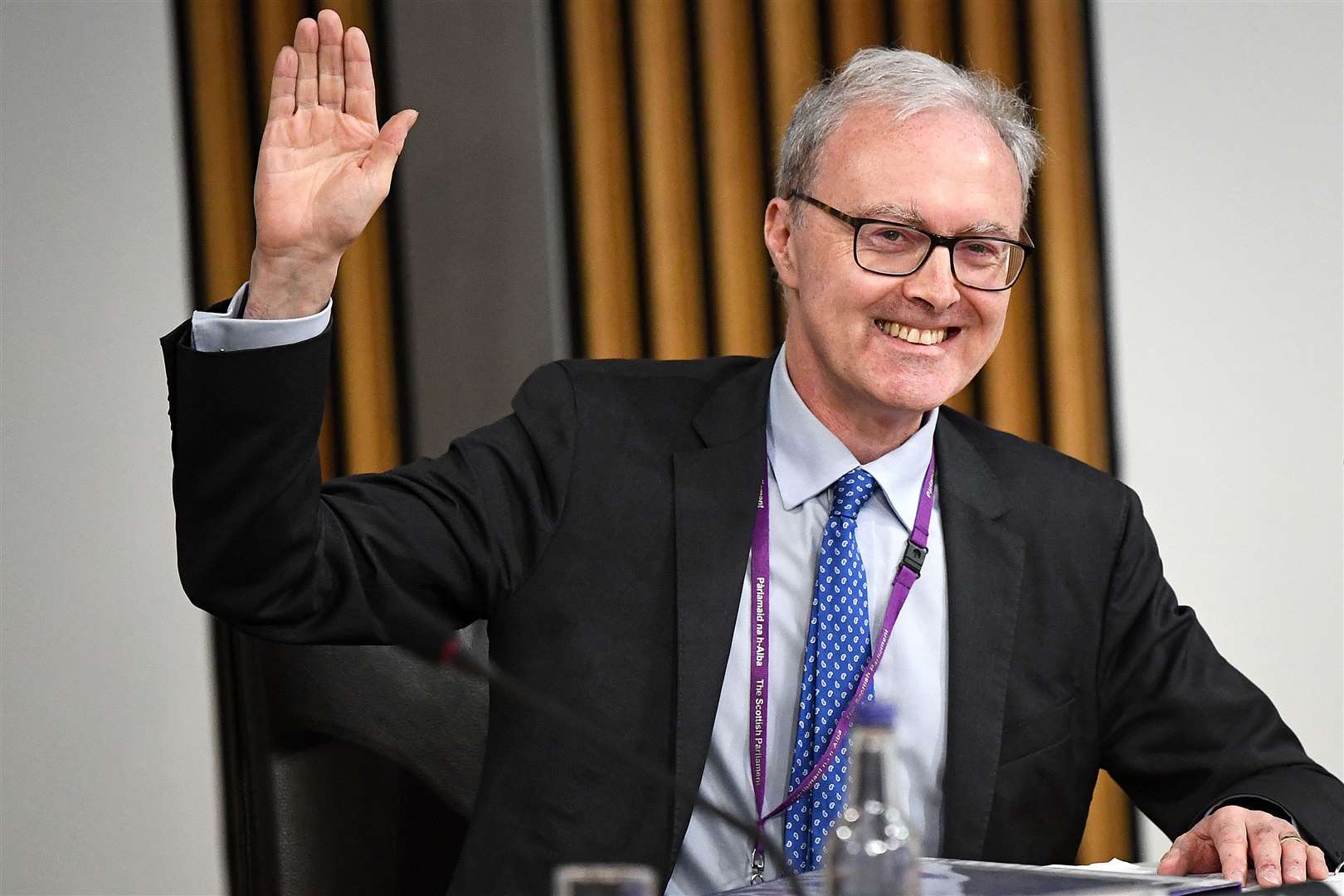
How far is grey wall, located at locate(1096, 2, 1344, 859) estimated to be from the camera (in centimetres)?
271

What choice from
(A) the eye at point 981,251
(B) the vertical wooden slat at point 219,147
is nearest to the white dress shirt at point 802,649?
(A) the eye at point 981,251

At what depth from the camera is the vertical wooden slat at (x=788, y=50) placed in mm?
2834

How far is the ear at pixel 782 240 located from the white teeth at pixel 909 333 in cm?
17

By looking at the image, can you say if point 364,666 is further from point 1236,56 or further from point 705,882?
point 1236,56

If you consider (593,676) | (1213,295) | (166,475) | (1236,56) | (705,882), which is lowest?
(705,882)

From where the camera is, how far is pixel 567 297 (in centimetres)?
285

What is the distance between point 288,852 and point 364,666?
0.76ft

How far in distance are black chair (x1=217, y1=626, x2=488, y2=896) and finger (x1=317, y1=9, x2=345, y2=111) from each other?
0.64 m

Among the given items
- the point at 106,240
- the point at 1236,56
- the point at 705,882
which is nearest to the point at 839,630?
the point at 705,882

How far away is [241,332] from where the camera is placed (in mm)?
1330

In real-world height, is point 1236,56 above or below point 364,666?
above

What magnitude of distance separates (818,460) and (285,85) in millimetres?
807

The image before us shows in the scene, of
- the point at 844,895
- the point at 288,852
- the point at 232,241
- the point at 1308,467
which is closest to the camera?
the point at 844,895

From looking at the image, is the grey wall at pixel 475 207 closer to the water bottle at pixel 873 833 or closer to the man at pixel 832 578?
the man at pixel 832 578
